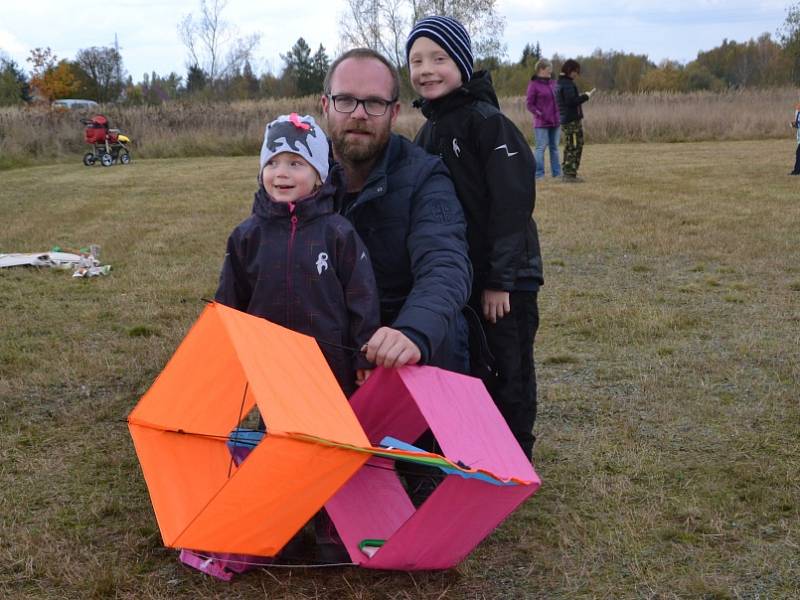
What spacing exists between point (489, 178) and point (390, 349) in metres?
0.75

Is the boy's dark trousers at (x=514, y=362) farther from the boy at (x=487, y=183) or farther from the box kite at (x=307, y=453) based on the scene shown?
the box kite at (x=307, y=453)

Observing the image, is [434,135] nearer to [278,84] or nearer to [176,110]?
[176,110]

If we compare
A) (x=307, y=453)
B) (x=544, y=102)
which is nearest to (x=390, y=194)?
(x=307, y=453)

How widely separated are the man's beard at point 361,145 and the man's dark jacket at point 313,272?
173mm

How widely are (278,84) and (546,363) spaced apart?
184ft

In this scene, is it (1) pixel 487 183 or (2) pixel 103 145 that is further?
(2) pixel 103 145

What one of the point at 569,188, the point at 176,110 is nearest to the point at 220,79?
the point at 176,110

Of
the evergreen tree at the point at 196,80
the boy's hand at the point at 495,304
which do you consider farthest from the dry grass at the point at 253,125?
the evergreen tree at the point at 196,80

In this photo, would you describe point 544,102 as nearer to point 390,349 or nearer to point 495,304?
point 495,304

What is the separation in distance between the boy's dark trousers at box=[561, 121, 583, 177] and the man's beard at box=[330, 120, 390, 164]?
9.83 m

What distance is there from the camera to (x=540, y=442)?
11.5 ft

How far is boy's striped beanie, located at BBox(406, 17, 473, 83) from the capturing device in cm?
276

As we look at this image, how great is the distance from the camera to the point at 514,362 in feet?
9.62

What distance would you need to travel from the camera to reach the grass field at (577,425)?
2.50 m
